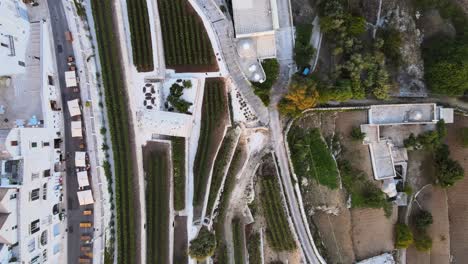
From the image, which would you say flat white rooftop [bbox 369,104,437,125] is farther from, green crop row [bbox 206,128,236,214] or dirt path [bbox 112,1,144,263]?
dirt path [bbox 112,1,144,263]

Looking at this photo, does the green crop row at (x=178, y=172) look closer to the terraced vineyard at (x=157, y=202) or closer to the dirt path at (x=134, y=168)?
the terraced vineyard at (x=157, y=202)

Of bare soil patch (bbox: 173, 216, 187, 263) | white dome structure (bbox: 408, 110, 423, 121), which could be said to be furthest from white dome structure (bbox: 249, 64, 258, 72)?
white dome structure (bbox: 408, 110, 423, 121)

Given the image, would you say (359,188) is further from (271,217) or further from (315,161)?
(271,217)

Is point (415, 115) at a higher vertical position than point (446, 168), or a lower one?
higher

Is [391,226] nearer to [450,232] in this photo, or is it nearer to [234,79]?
[450,232]

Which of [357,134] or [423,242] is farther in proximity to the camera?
[423,242]

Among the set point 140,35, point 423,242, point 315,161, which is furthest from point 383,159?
point 140,35

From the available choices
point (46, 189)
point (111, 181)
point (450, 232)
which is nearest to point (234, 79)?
point (111, 181)
